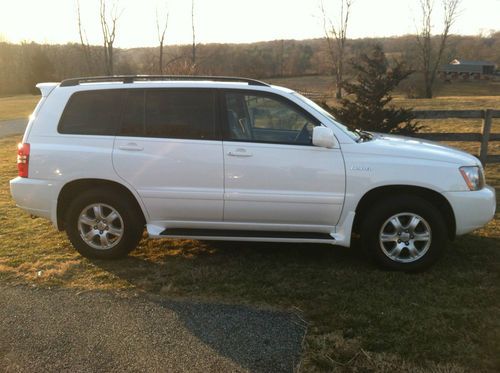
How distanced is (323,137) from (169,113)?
1.56 metres

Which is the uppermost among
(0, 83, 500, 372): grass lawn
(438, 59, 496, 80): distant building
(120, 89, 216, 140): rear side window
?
(438, 59, 496, 80): distant building

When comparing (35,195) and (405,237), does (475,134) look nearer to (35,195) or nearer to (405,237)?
(405,237)

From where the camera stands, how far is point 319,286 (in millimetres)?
4391

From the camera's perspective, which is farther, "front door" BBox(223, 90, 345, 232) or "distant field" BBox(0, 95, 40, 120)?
"distant field" BBox(0, 95, 40, 120)

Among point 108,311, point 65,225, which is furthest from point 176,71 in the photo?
point 108,311

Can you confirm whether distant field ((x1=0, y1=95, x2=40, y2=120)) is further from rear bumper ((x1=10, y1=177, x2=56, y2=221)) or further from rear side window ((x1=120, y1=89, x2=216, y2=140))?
rear side window ((x1=120, y1=89, x2=216, y2=140))

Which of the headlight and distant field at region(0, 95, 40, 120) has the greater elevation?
the headlight

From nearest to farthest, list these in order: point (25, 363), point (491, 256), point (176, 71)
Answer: point (25, 363), point (491, 256), point (176, 71)

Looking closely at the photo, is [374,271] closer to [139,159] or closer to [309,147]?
[309,147]

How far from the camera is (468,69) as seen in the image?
92875 millimetres

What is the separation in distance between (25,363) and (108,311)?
811 mm

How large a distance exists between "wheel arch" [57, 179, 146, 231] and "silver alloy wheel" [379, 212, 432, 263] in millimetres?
2422

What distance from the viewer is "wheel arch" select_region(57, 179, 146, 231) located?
4.94 m

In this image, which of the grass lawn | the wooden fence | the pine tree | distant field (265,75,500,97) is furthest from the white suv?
distant field (265,75,500,97)
